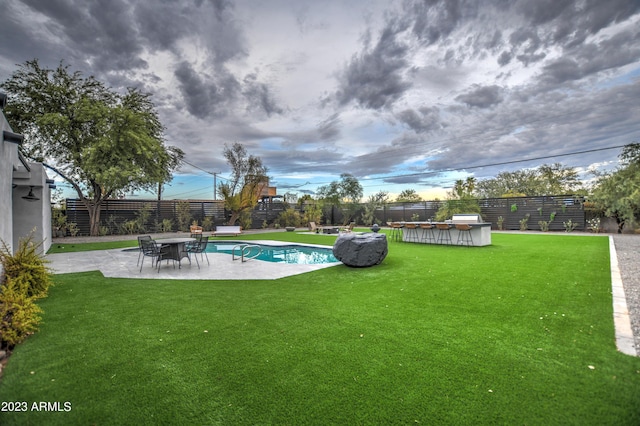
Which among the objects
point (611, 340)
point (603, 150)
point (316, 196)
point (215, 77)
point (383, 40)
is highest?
point (383, 40)

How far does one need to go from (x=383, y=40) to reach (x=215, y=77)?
7076mm

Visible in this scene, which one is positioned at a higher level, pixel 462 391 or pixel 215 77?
pixel 215 77

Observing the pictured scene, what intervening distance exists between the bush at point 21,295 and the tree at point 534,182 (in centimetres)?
2864

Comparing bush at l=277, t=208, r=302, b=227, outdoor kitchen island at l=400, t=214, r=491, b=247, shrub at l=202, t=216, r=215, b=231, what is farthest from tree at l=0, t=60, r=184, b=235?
outdoor kitchen island at l=400, t=214, r=491, b=247

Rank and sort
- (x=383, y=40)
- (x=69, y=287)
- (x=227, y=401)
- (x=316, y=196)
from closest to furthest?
(x=227, y=401)
(x=69, y=287)
(x=383, y=40)
(x=316, y=196)

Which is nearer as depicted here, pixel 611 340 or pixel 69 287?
pixel 611 340

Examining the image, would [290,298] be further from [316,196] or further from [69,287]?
[316,196]

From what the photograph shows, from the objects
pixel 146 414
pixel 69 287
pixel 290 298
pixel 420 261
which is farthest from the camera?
pixel 420 261

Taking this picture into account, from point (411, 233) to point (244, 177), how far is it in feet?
46.7

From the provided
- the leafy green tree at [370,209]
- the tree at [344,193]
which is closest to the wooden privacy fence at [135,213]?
the tree at [344,193]

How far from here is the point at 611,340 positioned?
2.86 meters

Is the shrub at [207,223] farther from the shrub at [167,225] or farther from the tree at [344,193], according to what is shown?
the tree at [344,193]

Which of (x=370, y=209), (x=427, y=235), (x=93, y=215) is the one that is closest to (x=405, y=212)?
(x=370, y=209)

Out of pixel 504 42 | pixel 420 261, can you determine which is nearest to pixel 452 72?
pixel 504 42
